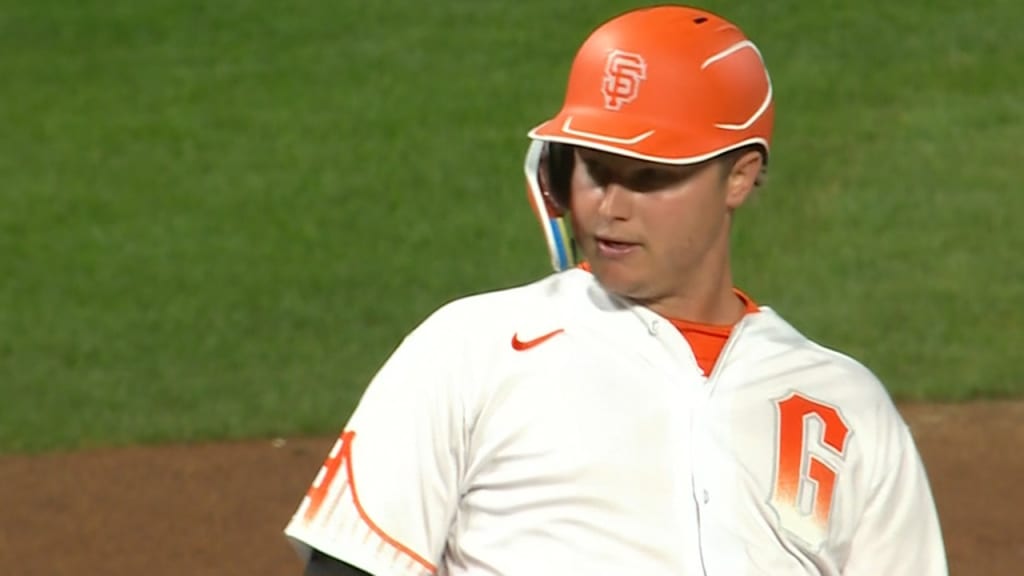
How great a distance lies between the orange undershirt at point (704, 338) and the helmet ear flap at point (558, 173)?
0.33 ft

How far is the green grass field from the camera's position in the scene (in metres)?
6.90

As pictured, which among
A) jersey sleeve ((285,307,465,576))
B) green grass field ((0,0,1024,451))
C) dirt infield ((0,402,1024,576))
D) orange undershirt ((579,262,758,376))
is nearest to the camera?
jersey sleeve ((285,307,465,576))

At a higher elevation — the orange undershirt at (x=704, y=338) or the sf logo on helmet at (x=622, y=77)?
the sf logo on helmet at (x=622, y=77)

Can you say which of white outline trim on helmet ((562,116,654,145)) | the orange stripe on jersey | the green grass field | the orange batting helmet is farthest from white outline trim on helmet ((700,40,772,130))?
the green grass field

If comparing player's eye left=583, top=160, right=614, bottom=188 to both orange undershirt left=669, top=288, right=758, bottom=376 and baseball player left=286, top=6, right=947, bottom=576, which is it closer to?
baseball player left=286, top=6, right=947, bottom=576

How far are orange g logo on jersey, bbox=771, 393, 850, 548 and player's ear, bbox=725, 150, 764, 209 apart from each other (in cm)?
29

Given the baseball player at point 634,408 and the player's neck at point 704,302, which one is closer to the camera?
the baseball player at point 634,408

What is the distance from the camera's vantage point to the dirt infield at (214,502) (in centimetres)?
538

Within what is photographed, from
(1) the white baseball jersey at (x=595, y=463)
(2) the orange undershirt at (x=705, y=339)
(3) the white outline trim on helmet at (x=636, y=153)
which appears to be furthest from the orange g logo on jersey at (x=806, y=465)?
(3) the white outline trim on helmet at (x=636, y=153)

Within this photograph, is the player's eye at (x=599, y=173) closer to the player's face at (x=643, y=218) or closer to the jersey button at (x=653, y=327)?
the player's face at (x=643, y=218)

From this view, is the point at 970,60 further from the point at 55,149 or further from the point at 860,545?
the point at 860,545

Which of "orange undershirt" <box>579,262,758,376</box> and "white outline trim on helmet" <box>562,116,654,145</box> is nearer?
"white outline trim on helmet" <box>562,116,654,145</box>

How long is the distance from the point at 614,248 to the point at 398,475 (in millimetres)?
427

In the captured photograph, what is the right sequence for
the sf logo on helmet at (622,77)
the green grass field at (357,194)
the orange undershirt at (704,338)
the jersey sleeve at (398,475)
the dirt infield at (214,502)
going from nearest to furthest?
1. the jersey sleeve at (398,475)
2. the sf logo on helmet at (622,77)
3. the orange undershirt at (704,338)
4. the dirt infield at (214,502)
5. the green grass field at (357,194)
